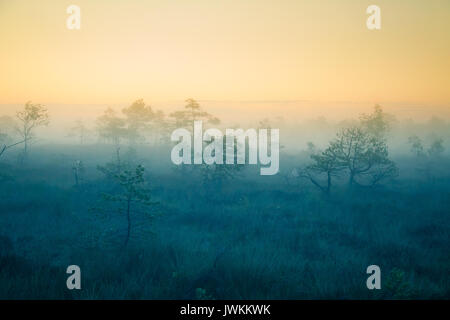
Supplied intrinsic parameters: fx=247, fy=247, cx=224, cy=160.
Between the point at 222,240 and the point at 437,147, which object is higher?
the point at 437,147

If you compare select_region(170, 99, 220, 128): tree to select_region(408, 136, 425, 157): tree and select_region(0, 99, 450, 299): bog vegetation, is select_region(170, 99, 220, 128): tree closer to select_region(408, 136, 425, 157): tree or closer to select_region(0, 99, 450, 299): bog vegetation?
select_region(0, 99, 450, 299): bog vegetation

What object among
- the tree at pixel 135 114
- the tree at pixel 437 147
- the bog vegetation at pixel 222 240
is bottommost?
the bog vegetation at pixel 222 240

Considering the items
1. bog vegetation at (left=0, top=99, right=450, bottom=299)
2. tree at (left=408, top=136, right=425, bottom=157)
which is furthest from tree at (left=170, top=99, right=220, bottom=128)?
tree at (left=408, top=136, right=425, bottom=157)

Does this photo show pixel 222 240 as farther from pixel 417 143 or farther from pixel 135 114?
pixel 417 143

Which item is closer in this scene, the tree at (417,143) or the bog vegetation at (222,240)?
the bog vegetation at (222,240)

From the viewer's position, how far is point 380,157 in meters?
17.4

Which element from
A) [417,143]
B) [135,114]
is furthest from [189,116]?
[417,143]

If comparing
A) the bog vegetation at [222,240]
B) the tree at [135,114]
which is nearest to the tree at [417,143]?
the bog vegetation at [222,240]

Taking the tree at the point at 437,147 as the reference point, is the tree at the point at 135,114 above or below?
above

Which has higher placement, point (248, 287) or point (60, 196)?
point (60, 196)

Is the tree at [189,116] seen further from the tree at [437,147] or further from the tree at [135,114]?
the tree at [437,147]
